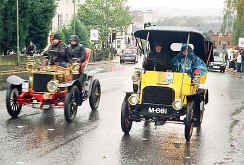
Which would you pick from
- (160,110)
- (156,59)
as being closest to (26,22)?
(156,59)

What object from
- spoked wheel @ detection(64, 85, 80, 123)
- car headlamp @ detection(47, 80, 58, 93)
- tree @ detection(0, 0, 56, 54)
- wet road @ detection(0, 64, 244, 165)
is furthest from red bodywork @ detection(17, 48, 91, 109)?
tree @ detection(0, 0, 56, 54)

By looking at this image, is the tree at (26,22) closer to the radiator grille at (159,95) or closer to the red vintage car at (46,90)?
the red vintage car at (46,90)

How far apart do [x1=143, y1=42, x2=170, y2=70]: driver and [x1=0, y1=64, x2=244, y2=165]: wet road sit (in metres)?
1.38

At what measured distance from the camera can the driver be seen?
1139cm

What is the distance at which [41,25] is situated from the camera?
3503cm

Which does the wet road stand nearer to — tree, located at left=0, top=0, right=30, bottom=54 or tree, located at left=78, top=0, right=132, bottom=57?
tree, located at left=0, top=0, right=30, bottom=54

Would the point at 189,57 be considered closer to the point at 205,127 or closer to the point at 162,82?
the point at 162,82

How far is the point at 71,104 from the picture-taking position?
1140 cm

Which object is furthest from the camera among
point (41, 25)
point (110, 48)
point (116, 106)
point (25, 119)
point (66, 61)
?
point (110, 48)

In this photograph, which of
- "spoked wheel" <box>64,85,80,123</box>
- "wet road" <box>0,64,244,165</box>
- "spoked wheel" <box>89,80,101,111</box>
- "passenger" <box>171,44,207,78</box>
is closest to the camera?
"wet road" <box>0,64,244,165</box>

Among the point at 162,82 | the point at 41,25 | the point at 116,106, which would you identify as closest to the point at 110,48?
the point at 41,25

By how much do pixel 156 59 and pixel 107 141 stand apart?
9.24ft

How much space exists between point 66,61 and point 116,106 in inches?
102

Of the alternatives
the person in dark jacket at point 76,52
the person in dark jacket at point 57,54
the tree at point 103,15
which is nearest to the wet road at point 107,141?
the person in dark jacket at point 76,52
